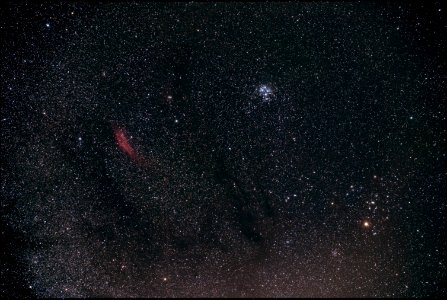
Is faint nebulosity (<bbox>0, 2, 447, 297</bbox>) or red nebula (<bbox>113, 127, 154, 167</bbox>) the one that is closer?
faint nebulosity (<bbox>0, 2, 447, 297</bbox>)

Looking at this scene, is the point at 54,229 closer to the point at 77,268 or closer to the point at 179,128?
the point at 77,268

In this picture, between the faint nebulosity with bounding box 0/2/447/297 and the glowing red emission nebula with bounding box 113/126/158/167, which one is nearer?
the faint nebulosity with bounding box 0/2/447/297

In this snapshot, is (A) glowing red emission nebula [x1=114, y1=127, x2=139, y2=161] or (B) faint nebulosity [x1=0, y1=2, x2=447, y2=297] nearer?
(B) faint nebulosity [x1=0, y1=2, x2=447, y2=297]

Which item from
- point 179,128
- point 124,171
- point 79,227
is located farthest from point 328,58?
point 79,227

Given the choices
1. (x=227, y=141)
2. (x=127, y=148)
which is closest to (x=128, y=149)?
Result: (x=127, y=148)

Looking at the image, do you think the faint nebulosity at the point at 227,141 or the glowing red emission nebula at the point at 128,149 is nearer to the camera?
the faint nebulosity at the point at 227,141

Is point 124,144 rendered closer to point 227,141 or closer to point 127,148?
point 127,148

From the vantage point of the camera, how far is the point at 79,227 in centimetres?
213

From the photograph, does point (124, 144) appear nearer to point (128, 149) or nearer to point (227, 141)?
point (128, 149)

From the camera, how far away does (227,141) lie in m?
1.97

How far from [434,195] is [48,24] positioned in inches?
126

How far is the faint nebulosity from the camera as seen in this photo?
5.97 ft

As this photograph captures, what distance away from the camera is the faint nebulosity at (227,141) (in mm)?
1818

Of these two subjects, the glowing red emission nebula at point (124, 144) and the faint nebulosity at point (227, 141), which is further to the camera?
the glowing red emission nebula at point (124, 144)
